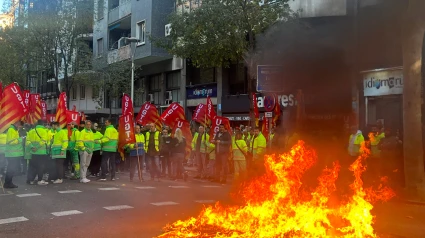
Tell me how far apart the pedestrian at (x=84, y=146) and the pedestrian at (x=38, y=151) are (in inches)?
31.6

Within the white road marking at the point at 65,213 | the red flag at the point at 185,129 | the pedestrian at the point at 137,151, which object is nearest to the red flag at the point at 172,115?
the red flag at the point at 185,129

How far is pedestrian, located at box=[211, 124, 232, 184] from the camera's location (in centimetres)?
1138

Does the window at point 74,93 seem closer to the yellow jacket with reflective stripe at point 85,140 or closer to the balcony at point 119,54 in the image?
the balcony at point 119,54

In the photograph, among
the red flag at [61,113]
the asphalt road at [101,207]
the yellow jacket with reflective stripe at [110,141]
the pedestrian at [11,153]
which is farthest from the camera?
the red flag at [61,113]

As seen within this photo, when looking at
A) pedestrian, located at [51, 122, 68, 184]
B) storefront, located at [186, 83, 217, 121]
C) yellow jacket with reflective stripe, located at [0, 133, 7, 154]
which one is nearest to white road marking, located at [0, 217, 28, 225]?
yellow jacket with reflective stripe, located at [0, 133, 7, 154]

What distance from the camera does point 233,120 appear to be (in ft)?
66.3

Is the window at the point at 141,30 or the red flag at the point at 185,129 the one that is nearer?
the red flag at the point at 185,129

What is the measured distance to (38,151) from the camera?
10.1 m

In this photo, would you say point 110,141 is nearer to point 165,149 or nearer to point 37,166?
point 165,149

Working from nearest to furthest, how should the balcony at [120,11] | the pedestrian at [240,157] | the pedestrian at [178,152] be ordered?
the pedestrian at [240,157]
the pedestrian at [178,152]
the balcony at [120,11]

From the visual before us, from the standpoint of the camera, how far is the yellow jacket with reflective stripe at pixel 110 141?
11.1m

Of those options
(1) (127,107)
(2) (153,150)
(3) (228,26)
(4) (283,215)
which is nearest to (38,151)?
(1) (127,107)

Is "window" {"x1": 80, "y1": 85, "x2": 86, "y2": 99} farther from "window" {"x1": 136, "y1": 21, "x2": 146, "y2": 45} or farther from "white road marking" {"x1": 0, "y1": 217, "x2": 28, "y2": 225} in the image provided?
"white road marking" {"x1": 0, "y1": 217, "x2": 28, "y2": 225}

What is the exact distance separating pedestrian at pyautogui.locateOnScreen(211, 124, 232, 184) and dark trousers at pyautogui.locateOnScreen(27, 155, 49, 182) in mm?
4342
